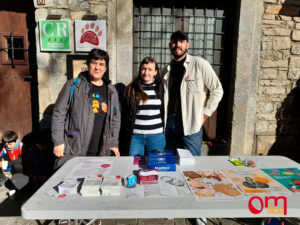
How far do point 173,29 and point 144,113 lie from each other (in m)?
1.86

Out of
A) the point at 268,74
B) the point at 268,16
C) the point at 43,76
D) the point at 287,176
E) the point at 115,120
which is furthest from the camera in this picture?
the point at 268,74

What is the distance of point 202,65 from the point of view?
7.82 feet

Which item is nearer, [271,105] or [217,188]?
[217,188]

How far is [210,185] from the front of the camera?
1.33m

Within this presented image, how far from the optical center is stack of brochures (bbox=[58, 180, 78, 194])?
1.25 meters

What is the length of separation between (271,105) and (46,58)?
11.5ft

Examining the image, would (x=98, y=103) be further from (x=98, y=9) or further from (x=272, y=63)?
→ (x=272, y=63)

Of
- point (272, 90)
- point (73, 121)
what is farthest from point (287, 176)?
point (272, 90)

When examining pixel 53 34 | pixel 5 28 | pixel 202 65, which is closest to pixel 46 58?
pixel 53 34

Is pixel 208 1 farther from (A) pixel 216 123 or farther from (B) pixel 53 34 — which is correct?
(B) pixel 53 34

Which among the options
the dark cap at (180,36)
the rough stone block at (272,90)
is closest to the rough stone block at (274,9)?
the rough stone block at (272,90)

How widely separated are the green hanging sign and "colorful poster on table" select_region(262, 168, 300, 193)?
2899 mm

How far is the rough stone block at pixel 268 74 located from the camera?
3379 mm

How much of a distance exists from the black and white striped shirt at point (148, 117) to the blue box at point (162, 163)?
0.66 meters
